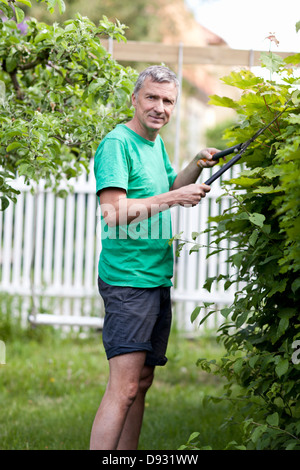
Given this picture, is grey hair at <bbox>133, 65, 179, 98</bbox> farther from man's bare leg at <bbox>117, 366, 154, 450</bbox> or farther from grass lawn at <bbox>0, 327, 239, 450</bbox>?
grass lawn at <bbox>0, 327, 239, 450</bbox>

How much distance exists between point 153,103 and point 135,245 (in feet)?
1.99

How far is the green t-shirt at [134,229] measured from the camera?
94.6 inches

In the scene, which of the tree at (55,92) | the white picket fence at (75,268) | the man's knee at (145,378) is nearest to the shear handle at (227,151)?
→ the tree at (55,92)

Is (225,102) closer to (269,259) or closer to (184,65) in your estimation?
(269,259)

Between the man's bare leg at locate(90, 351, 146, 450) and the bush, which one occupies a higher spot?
the bush

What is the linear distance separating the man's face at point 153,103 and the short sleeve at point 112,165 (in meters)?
0.19

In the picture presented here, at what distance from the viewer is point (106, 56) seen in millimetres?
2883

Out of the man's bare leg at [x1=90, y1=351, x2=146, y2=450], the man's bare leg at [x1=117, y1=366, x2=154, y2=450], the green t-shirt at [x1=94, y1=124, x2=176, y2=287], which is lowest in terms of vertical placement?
the man's bare leg at [x1=117, y1=366, x2=154, y2=450]

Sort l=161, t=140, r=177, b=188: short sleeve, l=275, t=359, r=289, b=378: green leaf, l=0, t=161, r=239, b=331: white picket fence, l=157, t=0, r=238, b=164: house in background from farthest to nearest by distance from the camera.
Answer: 1. l=157, t=0, r=238, b=164: house in background
2. l=0, t=161, r=239, b=331: white picket fence
3. l=161, t=140, r=177, b=188: short sleeve
4. l=275, t=359, r=289, b=378: green leaf

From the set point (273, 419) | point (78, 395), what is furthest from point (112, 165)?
point (78, 395)

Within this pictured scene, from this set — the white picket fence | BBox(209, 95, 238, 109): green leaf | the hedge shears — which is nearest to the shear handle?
the hedge shears

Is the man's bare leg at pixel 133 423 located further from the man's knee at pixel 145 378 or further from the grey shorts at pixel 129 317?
the grey shorts at pixel 129 317

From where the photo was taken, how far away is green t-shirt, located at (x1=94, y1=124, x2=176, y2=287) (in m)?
2.40

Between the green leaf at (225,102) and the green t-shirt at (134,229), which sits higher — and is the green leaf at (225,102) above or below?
above
